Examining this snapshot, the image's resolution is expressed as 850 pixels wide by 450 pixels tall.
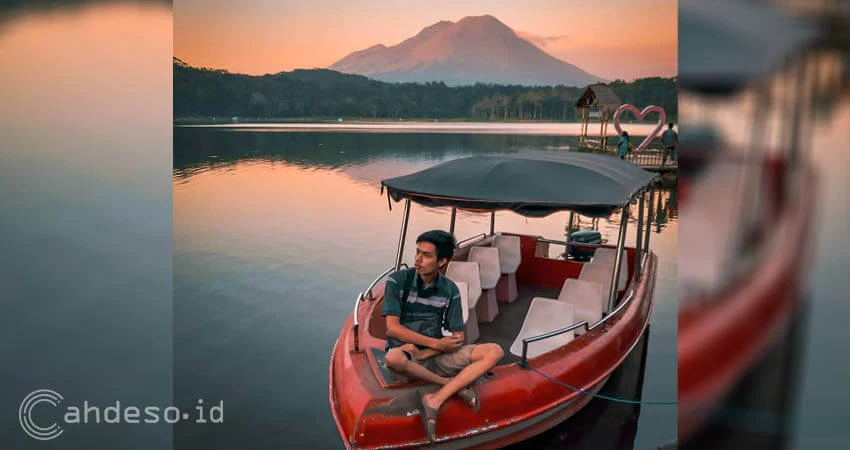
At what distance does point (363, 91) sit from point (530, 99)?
1172 centimetres

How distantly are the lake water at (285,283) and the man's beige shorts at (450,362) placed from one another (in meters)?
1.63

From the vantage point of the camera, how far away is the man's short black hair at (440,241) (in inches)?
89.3

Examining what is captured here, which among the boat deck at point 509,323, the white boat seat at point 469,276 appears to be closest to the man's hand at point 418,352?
the boat deck at point 509,323

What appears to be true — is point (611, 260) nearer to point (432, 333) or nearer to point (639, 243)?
point (639, 243)

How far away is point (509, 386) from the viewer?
2.52 meters

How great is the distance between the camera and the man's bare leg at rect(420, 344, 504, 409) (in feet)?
7.48

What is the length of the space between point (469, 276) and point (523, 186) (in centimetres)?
Answer: 82

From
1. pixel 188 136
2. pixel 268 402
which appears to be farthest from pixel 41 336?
pixel 188 136

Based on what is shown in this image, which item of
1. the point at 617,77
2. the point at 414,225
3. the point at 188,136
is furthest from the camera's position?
the point at 188,136

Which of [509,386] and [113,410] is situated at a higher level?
[509,386]

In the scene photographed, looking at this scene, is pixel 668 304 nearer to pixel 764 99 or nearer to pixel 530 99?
pixel 764 99

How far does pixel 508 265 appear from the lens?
172 inches

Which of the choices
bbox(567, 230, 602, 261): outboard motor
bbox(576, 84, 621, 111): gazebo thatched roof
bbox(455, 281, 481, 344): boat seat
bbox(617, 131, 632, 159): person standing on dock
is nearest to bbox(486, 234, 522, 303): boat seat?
bbox(455, 281, 481, 344): boat seat

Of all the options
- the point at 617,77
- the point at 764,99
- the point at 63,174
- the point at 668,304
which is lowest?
the point at 668,304
